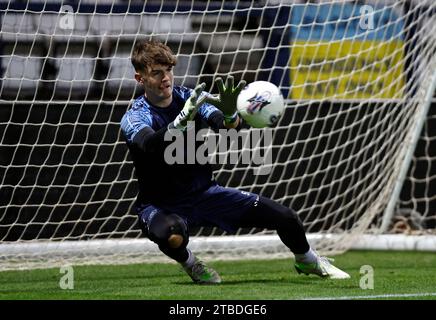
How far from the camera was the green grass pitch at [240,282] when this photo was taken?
5.62 metres

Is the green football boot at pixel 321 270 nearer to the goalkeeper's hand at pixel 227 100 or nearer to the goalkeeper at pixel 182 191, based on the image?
the goalkeeper at pixel 182 191

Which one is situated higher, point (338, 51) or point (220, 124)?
point (338, 51)

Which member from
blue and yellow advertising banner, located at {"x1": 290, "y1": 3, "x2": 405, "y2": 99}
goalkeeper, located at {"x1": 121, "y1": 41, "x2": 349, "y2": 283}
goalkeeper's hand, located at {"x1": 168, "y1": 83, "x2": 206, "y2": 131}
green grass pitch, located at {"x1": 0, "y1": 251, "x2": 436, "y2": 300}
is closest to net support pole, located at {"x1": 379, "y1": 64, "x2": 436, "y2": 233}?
blue and yellow advertising banner, located at {"x1": 290, "y1": 3, "x2": 405, "y2": 99}

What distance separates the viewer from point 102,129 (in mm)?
8203

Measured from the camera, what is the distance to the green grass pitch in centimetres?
562

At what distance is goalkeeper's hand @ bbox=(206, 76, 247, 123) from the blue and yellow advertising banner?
2.48m

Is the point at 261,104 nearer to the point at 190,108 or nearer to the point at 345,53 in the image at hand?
the point at 190,108

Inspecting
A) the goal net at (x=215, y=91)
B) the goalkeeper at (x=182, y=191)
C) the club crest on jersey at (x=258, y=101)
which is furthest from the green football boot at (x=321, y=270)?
the goal net at (x=215, y=91)

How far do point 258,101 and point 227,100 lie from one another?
11.9 inches
